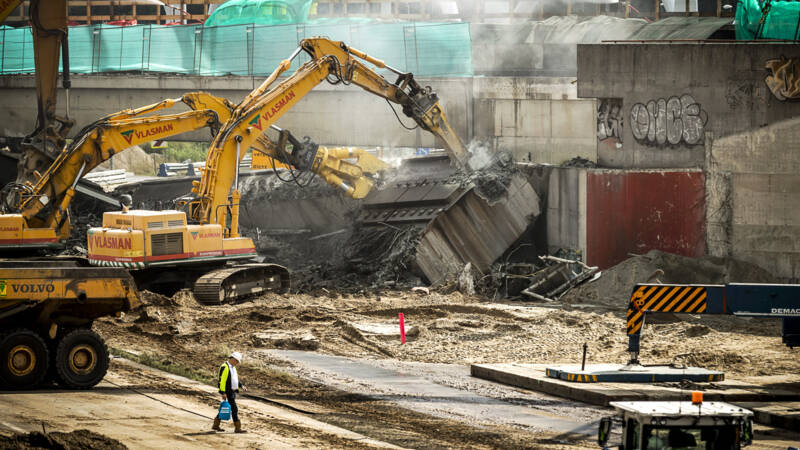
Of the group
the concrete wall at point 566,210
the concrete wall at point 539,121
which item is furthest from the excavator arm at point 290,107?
the concrete wall at point 566,210

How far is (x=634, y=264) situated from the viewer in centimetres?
3108

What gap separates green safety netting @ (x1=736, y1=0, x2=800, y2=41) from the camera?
33219mm

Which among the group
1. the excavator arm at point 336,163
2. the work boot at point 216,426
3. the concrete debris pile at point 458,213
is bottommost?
the work boot at point 216,426

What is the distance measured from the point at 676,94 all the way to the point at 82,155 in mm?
16831

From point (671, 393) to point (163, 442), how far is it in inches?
352

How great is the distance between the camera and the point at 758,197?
3155 centimetres

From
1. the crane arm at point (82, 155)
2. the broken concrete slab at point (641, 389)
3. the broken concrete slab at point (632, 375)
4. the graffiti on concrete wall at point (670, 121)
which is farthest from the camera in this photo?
the graffiti on concrete wall at point (670, 121)

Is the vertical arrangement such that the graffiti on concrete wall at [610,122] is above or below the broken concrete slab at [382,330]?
above

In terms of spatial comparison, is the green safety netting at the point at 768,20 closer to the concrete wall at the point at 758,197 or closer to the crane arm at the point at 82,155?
the concrete wall at the point at 758,197

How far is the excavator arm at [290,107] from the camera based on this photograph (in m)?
29.1

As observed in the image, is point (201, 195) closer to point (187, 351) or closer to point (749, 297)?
point (187, 351)

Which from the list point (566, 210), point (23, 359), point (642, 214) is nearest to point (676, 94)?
point (642, 214)

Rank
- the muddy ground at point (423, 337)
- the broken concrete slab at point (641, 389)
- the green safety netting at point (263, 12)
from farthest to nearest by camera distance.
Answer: the green safety netting at point (263, 12)
the muddy ground at point (423, 337)
the broken concrete slab at point (641, 389)

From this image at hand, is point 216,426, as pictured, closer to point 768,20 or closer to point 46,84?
point 46,84
